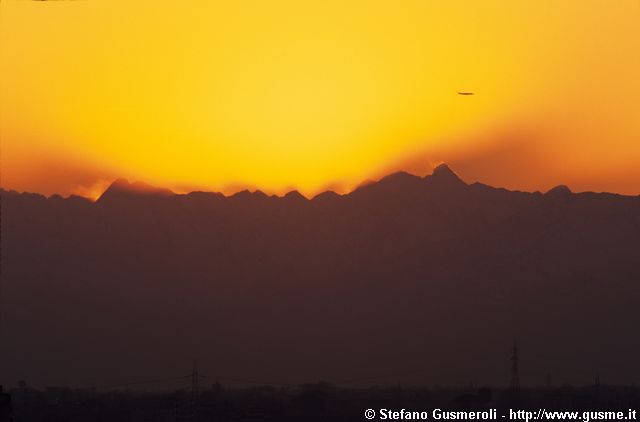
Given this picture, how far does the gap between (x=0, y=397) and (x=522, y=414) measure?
122436mm

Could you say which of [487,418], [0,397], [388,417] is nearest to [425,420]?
[487,418]

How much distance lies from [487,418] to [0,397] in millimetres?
102362

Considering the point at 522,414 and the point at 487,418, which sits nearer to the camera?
the point at 487,418

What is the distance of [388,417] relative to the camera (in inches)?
7854

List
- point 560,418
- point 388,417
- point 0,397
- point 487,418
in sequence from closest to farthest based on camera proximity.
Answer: point 0,397 < point 487,418 < point 560,418 < point 388,417

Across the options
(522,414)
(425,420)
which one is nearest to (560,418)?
(522,414)

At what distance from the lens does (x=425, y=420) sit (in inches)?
6909

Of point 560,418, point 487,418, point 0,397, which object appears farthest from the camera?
point 560,418

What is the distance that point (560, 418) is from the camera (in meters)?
184

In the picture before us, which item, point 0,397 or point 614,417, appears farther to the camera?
point 614,417

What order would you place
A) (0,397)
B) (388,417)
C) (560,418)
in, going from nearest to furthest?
(0,397) < (560,418) < (388,417)

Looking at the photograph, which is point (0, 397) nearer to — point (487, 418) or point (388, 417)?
point (487, 418)

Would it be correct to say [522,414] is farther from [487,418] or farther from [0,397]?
[0,397]

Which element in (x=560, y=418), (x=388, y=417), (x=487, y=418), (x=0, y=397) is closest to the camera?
(x=0, y=397)
